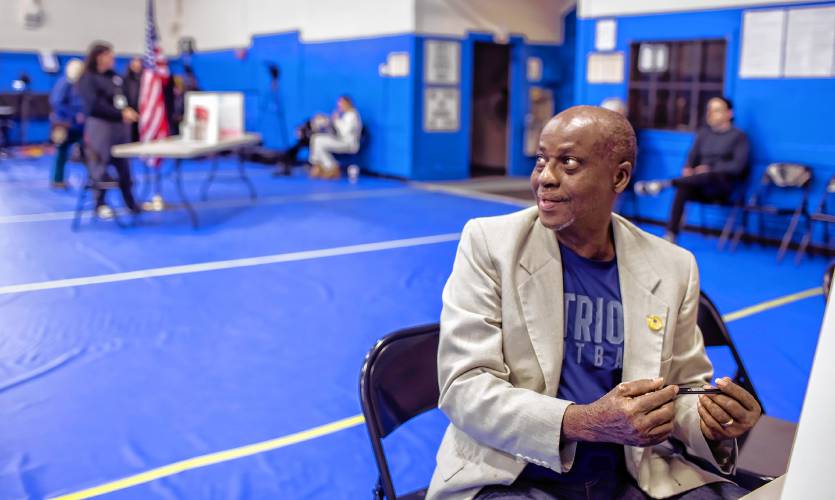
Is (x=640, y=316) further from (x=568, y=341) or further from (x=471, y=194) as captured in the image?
(x=471, y=194)

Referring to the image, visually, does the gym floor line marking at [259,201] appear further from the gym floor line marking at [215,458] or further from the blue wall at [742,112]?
the gym floor line marking at [215,458]

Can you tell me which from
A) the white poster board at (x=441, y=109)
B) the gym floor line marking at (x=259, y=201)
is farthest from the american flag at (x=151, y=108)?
the white poster board at (x=441, y=109)

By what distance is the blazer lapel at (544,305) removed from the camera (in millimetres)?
1635

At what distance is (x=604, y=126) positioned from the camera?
1643mm

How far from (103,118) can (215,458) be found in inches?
228

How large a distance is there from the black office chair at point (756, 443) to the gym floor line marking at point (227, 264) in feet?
14.7

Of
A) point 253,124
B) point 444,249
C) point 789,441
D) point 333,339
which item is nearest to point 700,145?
point 444,249

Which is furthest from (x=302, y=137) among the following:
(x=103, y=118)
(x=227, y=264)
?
(x=227, y=264)

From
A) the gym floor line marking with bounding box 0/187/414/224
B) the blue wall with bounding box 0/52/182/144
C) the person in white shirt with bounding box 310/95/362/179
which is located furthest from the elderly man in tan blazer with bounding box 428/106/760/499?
the blue wall with bounding box 0/52/182/144

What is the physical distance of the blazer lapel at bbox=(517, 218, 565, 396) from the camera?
5.36ft

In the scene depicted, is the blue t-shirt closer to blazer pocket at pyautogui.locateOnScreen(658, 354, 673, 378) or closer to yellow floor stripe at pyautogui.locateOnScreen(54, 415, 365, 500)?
blazer pocket at pyautogui.locateOnScreen(658, 354, 673, 378)

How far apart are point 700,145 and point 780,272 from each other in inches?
64.4

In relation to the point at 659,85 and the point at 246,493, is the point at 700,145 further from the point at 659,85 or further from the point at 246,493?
the point at 246,493

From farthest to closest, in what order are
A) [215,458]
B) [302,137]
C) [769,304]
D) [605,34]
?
1. [302,137]
2. [605,34]
3. [769,304]
4. [215,458]
